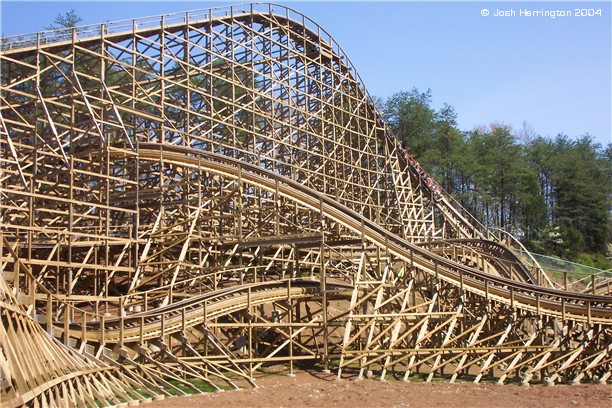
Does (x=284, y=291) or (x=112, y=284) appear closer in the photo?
(x=284, y=291)

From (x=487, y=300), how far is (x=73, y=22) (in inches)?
1129

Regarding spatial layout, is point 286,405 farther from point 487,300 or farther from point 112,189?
point 112,189

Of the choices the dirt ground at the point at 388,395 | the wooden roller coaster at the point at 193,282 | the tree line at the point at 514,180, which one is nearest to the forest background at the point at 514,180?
the tree line at the point at 514,180

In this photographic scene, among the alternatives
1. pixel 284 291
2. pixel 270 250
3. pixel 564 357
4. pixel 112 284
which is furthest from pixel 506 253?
pixel 112 284

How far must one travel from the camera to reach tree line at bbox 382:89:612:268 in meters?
51.5

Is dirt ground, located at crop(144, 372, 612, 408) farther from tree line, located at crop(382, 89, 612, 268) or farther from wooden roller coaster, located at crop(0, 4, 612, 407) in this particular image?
tree line, located at crop(382, 89, 612, 268)

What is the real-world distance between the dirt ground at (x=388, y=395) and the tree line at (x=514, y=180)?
117 ft

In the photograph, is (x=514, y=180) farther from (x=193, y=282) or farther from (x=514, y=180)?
(x=193, y=282)

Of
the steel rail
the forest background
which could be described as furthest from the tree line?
the steel rail

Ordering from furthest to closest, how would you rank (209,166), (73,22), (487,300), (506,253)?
1. (73,22)
2. (506,253)
3. (209,166)
4. (487,300)

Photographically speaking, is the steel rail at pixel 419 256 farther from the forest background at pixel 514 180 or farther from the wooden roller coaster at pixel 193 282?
the forest background at pixel 514 180

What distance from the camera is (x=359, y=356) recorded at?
17188 mm

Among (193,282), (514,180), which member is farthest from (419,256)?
(514,180)

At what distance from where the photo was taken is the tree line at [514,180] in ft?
169
